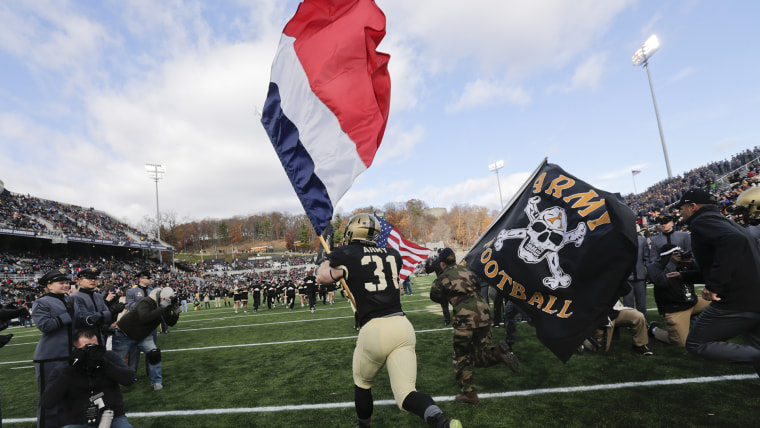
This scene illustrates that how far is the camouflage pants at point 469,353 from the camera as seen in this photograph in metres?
4.50

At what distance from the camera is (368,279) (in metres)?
3.44

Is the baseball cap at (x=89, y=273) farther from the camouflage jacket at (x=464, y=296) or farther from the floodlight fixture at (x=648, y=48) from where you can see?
the floodlight fixture at (x=648, y=48)

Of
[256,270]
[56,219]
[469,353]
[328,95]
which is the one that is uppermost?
[56,219]

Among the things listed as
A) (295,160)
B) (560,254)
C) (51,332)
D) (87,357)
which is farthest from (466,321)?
(51,332)

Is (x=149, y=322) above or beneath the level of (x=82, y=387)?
above

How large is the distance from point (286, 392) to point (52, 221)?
5658 cm

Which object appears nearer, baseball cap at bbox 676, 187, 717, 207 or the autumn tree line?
baseball cap at bbox 676, 187, 717, 207

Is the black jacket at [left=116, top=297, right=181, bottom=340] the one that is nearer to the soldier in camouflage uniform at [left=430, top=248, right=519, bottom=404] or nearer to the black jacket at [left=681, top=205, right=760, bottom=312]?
the soldier in camouflage uniform at [left=430, top=248, right=519, bottom=404]

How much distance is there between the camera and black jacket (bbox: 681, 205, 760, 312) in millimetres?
3334

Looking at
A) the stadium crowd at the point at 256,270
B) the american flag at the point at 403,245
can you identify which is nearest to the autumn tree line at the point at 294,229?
the stadium crowd at the point at 256,270

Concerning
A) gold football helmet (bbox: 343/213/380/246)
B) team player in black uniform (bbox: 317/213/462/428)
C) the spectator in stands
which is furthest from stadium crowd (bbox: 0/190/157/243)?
team player in black uniform (bbox: 317/213/462/428)

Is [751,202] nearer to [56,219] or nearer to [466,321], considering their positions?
[466,321]

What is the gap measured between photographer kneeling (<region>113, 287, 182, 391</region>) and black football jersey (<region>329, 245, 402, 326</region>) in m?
3.05

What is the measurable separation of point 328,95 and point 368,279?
2798 mm
